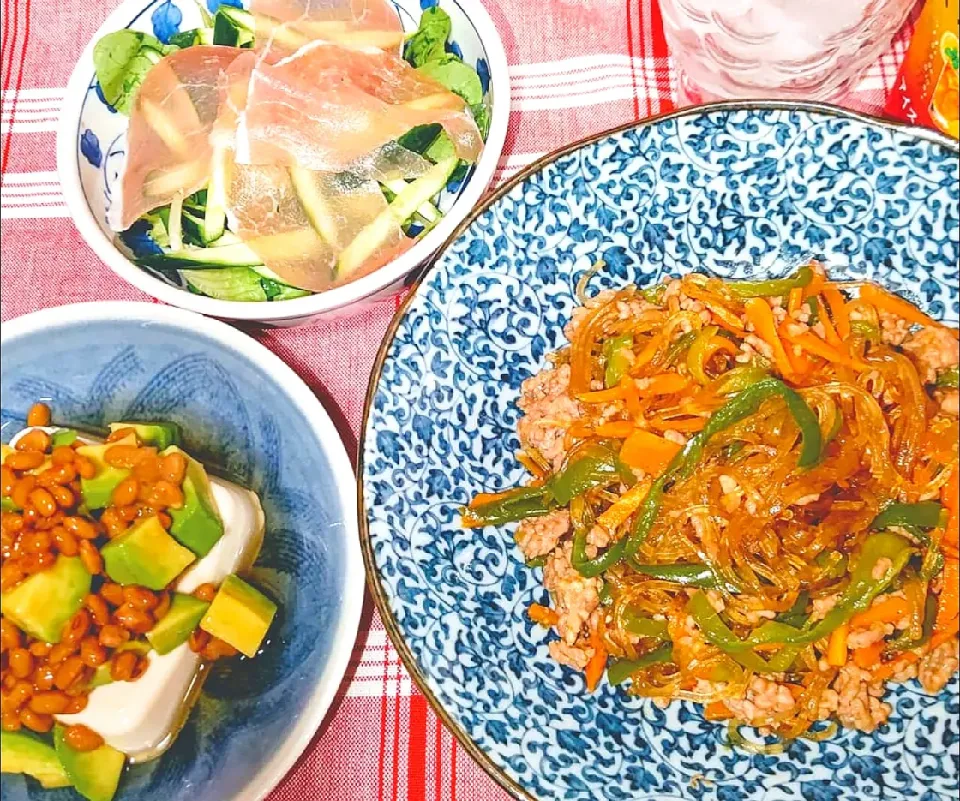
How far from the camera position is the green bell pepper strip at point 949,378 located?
1.41 m

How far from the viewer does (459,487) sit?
1.45 meters

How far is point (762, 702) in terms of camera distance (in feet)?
4.40

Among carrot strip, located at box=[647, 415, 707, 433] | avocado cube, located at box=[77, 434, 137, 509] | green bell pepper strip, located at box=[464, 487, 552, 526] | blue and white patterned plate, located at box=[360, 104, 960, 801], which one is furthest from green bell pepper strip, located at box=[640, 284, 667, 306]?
avocado cube, located at box=[77, 434, 137, 509]

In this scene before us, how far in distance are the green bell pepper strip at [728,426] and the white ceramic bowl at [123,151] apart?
19.6 inches

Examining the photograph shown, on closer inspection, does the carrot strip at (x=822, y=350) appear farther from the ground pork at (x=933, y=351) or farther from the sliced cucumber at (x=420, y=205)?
the sliced cucumber at (x=420, y=205)

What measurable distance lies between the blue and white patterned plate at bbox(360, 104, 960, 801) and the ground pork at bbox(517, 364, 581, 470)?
35 mm

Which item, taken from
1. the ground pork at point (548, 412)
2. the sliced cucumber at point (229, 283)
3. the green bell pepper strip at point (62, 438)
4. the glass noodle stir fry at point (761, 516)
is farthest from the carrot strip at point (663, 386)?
the green bell pepper strip at point (62, 438)

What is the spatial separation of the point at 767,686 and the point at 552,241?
728 millimetres

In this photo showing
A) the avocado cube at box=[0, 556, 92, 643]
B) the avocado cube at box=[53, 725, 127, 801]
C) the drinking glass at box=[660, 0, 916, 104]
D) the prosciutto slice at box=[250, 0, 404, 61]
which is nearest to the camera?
the avocado cube at box=[0, 556, 92, 643]

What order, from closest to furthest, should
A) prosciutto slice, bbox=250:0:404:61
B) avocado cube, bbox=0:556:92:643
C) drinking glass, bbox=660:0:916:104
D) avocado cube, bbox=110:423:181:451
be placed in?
avocado cube, bbox=0:556:92:643 < avocado cube, bbox=110:423:181:451 < drinking glass, bbox=660:0:916:104 < prosciutto slice, bbox=250:0:404:61

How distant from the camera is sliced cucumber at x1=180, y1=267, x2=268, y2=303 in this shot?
160cm

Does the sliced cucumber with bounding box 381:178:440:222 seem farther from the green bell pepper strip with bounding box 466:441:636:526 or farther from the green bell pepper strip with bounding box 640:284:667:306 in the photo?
the green bell pepper strip with bounding box 466:441:636:526

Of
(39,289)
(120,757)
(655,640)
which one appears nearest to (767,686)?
(655,640)

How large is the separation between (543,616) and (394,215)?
71cm
